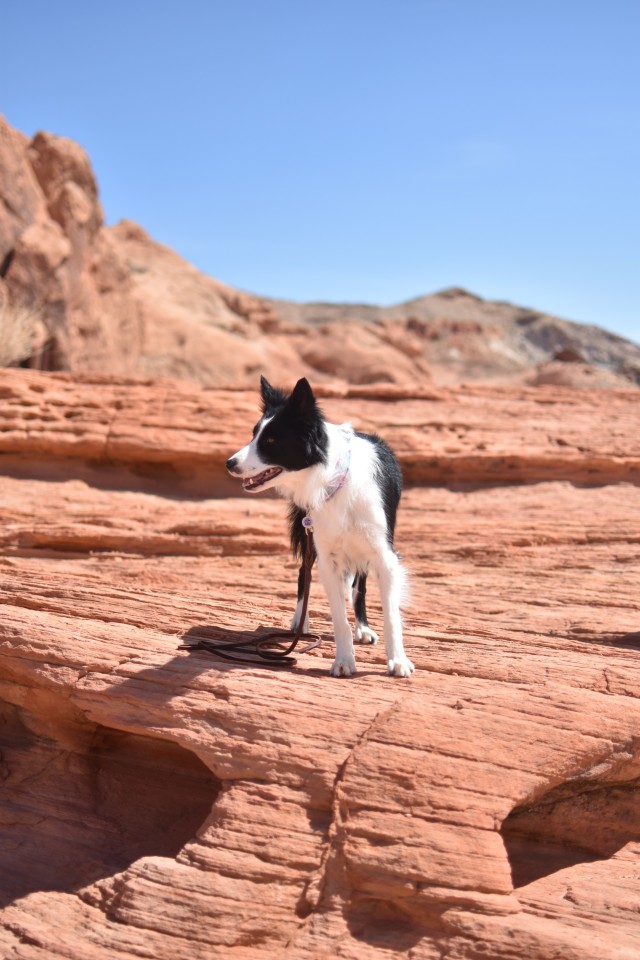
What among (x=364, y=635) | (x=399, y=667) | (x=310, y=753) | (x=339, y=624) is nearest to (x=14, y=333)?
(x=364, y=635)

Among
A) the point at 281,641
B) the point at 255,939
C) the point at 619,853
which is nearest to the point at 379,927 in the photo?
the point at 255,939

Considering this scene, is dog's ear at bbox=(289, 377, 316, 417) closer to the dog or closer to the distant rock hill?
the dog

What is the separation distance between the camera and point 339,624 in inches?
206

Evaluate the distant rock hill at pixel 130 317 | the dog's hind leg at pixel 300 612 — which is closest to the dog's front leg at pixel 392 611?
the dog's hind leg at pixel 300 612

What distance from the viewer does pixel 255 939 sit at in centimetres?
416

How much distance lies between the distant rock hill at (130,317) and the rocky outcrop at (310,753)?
5064 millimetres

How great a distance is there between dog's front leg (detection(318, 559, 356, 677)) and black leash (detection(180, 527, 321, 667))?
306 mm

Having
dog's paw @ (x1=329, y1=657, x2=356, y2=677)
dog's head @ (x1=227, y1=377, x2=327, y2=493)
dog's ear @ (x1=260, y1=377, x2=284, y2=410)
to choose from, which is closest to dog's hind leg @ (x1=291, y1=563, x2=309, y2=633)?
dog's paw @ (x1=329, y1=657, x2=356, y2=677)

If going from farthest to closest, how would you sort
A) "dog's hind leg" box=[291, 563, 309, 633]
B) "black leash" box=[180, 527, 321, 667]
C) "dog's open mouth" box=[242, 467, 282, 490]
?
"dog's hind leg" box=[291, 563, 309, 633] < "black leash" box=[180, 527, 321, 667] < "dog's open mouth" box=[242, 467, 282, 490]

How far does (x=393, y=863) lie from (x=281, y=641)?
2.08 meters

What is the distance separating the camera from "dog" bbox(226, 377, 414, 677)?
16.6 feet

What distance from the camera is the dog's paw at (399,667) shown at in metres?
5.24

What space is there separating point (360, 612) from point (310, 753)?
64.2 inches

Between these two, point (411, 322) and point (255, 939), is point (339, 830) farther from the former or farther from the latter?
point (411, 322)
